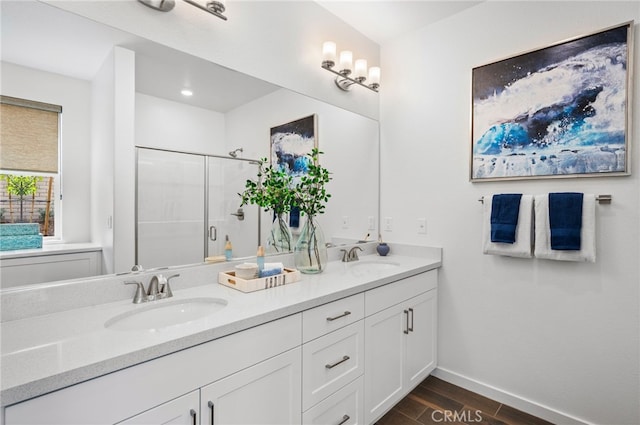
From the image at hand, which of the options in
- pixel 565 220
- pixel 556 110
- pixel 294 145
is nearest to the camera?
pixel 565 220

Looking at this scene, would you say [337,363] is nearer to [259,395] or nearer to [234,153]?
[259,395]

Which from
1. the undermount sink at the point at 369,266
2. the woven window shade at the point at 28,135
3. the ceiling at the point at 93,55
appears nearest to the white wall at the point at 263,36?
the ceiling at the point at 93,55

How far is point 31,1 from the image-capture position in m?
1.13

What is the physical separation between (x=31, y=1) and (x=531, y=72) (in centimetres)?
240

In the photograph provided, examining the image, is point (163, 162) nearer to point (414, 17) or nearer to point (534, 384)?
point (414, 17)

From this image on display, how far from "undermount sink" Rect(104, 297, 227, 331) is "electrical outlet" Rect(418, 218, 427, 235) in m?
1.61

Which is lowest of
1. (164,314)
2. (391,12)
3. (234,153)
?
(164,314)

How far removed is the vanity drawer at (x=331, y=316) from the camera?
1.34m

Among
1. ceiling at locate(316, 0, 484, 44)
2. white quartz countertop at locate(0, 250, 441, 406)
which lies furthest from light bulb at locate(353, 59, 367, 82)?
white quartz countertop at locate(0, 250, 441, 406)

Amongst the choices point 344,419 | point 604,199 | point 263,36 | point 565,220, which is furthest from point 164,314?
point 604,199

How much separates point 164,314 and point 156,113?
0.88 m

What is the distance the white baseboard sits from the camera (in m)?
1.80

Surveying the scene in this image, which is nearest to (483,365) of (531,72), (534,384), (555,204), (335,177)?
(534,384)

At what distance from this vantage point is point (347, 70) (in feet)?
7.42
